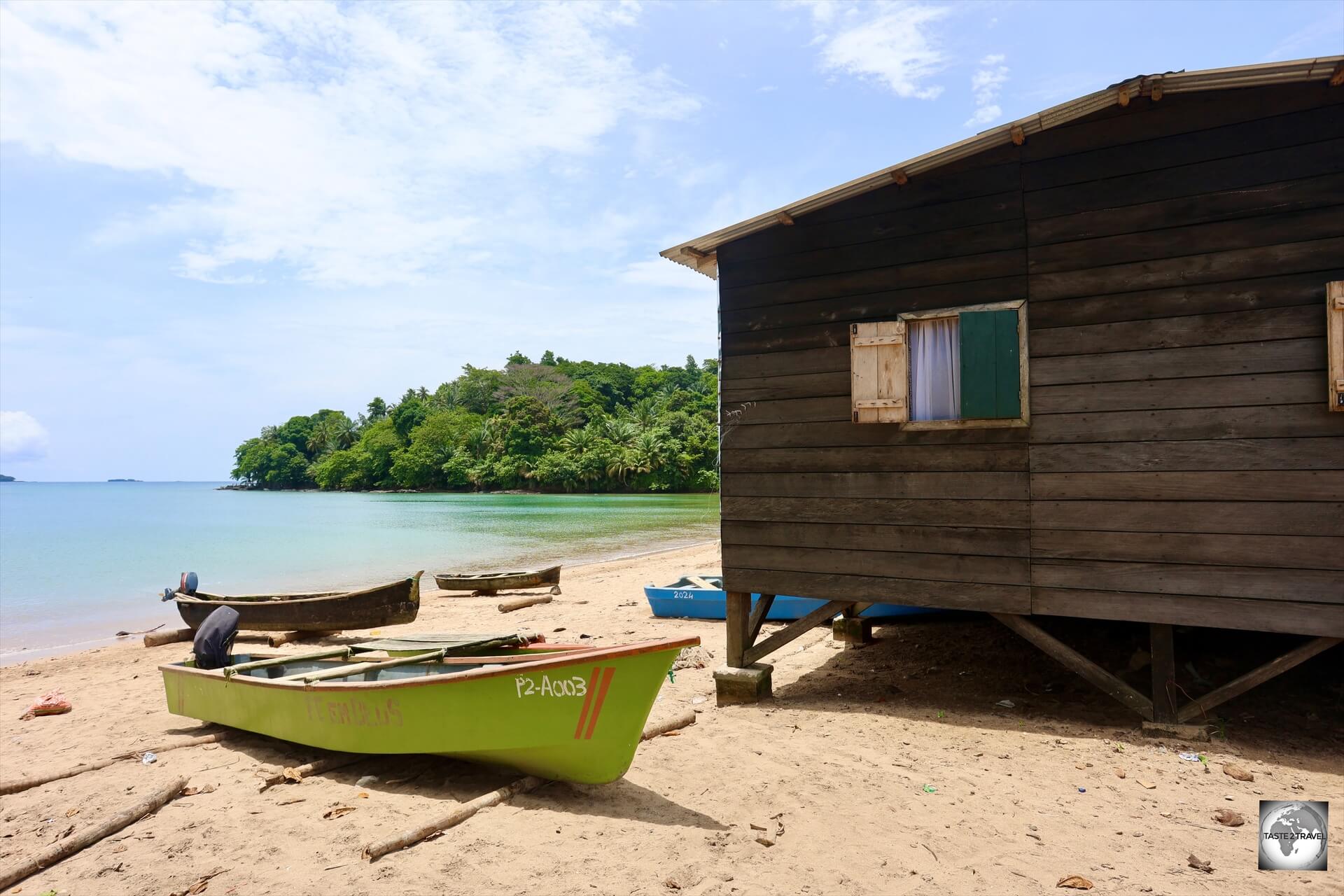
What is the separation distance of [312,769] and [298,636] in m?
7.89

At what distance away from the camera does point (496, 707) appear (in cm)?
533

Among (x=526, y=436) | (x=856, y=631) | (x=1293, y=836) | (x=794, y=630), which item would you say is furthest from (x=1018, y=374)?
(x=526, y=436)

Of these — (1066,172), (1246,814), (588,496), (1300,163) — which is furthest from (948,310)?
(588,496)

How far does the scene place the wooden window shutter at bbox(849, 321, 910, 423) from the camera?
6.85 m

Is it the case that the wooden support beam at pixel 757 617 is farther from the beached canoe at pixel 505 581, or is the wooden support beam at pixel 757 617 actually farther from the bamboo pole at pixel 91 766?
the beached canoe at pixel 505 581

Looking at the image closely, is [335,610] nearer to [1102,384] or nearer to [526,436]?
[1102,384]

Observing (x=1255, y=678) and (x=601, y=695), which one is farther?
(x=1255, y=678)

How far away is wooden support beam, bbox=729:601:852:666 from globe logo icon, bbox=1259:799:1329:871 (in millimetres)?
3429

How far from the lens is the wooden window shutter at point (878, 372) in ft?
22.5

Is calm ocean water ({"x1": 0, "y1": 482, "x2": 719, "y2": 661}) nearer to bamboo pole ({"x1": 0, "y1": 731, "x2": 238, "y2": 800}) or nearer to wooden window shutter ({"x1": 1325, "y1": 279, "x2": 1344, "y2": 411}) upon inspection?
bamboo pole ({"x1": 0, "y1": 731, "x2": 238, "y2": 800})

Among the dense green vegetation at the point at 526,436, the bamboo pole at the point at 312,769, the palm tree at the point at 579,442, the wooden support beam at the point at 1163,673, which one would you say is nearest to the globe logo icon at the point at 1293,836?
the wooden support beam at the point at 1163,673

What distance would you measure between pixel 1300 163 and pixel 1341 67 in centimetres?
63

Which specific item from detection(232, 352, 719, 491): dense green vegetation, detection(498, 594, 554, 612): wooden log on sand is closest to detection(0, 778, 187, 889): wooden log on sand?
detection(498, 594, 554, 612): wooden log on sand

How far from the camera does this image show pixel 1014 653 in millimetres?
8609
